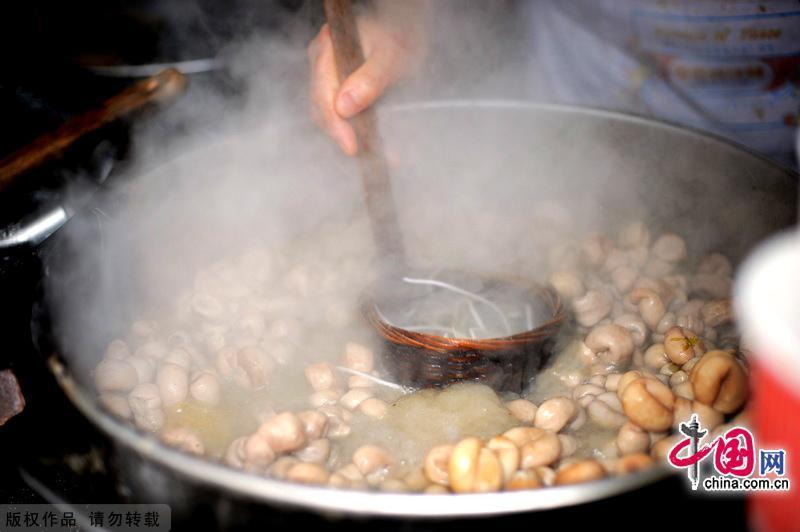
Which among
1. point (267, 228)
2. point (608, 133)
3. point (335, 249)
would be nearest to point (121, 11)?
point (267, 228)

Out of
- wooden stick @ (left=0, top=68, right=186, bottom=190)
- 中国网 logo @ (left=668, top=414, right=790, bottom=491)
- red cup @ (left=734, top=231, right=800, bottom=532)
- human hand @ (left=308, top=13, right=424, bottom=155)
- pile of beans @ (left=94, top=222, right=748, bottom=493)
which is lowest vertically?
pile of beans @ (left=94, top=222, right=748, bottom=493)

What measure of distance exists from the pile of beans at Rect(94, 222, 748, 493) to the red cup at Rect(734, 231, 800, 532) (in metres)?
0.51

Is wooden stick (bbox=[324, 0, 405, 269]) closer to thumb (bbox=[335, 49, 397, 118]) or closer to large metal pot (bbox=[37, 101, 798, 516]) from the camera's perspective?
thumb (bbox=[335, 49, 397, 118])

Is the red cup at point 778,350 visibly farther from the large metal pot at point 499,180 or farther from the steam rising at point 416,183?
the steam rising at point 416,183

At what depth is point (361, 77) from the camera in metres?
1.49

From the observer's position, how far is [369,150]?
5.00ft

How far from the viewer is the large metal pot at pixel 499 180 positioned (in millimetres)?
1500

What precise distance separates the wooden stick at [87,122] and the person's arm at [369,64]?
0.34 meters

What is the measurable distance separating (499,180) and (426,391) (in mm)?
818

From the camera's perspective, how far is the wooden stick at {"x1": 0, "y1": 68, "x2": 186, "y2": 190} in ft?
4.45

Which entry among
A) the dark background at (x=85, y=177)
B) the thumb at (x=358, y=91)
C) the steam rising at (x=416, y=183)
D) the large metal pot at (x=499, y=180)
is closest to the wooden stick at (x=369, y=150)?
the thumb at (x=358, y=91)

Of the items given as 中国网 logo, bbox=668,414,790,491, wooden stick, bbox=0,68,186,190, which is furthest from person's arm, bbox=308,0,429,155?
中国网 logo, bbox=668,414,790,491

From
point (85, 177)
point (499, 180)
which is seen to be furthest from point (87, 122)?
point (499, 180)

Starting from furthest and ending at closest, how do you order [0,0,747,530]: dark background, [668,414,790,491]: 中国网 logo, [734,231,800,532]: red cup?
[0,0,747,530]: dark background → [668,414,790,491]: 中国网 logo → [734,231,800,532]: red cup
